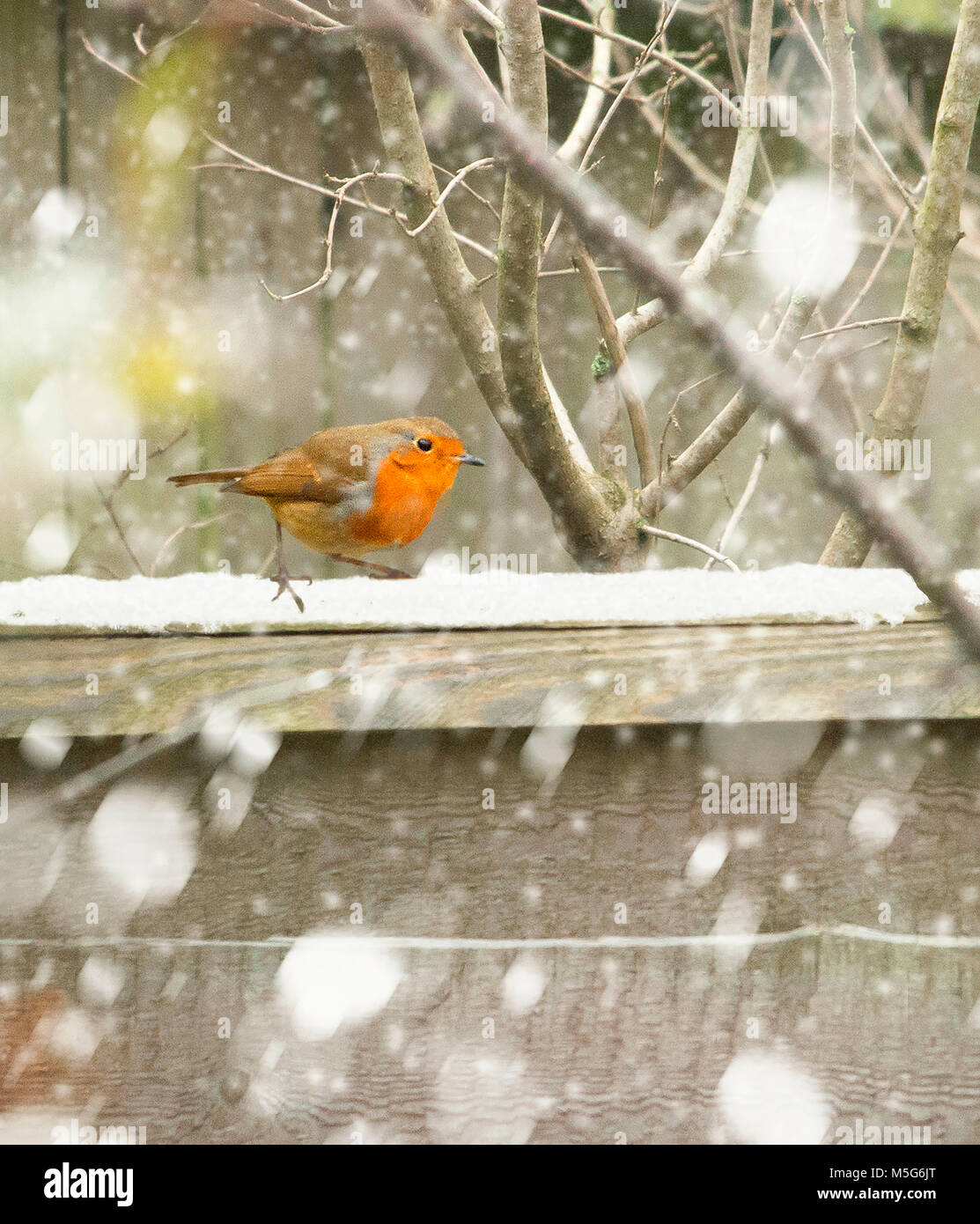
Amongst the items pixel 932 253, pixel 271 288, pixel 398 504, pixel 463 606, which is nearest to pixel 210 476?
pixel 398 504

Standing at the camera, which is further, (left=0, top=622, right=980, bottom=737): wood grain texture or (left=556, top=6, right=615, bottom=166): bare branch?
(left=556, top=6, right=615, bottom=166): bare branch

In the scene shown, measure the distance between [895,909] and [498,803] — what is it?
0.30 m

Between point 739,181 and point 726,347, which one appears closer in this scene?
point 726,347

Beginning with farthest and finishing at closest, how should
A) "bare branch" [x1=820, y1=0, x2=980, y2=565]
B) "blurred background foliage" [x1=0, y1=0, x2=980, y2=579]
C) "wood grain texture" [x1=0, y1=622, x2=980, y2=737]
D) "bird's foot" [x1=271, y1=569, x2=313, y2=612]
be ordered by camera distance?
"blurred background foliage" [x1=0, y1=0, x2=980, y2=579] < "bare branch" [x1=820, y1=0, x2=980, y2=565] < "bird's foot" [x1=271, y1=569, x2=313, y2=612] < "wood grain texture" [x1=0, y1=622, x2=980, y2=737]

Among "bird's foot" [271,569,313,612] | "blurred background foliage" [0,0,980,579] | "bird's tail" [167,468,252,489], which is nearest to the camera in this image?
"bird's foot" [271,569,313,612]

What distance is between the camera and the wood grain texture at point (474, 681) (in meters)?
0.71

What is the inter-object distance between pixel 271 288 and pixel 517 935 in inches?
48.5

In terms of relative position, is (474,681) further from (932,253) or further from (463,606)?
(932,253)

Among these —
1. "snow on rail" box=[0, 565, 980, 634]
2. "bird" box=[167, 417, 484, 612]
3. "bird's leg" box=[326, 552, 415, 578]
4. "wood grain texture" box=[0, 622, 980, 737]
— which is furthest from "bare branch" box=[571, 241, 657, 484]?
"wood grain texture" box=[0, 622, 980, 737]

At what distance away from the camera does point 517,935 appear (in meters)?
0.74

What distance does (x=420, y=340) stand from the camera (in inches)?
65.3

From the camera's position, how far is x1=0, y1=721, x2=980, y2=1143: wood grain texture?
0.73m

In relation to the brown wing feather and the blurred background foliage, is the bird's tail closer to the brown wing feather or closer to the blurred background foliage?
the brown wing feather

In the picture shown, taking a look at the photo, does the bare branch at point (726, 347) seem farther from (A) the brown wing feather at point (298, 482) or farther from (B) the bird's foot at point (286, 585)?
(A) the brown wing feather at point (298, 482)
